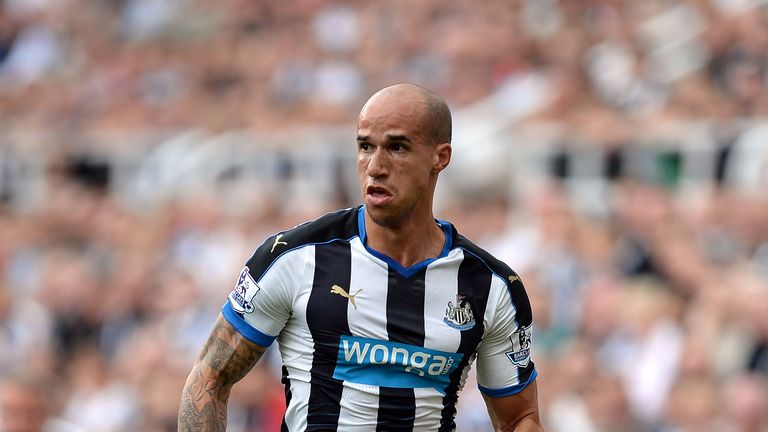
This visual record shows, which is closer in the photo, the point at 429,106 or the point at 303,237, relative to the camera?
the point at 429,106

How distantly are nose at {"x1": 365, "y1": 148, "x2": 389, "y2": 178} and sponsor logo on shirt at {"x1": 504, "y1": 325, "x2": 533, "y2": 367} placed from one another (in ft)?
2.63

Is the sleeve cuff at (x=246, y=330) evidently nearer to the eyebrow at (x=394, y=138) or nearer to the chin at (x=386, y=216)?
the chin at (x=386, y=216)

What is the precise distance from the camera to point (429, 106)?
443 centimetres

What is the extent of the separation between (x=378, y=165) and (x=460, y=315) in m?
0.61

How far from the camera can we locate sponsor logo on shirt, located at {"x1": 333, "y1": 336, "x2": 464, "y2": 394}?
448 centimetres

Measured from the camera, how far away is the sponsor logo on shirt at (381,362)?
4477 millimetres

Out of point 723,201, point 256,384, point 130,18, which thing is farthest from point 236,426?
point 130,18

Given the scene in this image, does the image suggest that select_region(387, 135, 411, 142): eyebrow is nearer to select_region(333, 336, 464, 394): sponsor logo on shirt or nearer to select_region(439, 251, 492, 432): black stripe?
select_region(439, 251, 492, 432): black stripe

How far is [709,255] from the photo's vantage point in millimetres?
8914

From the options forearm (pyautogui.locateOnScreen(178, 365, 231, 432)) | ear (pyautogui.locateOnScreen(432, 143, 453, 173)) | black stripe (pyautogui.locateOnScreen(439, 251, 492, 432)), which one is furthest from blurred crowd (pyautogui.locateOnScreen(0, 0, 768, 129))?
forearm (pyautogui.locateOnScreen(178, 365, 231, 432))

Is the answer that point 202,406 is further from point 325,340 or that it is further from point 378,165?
point 378,165

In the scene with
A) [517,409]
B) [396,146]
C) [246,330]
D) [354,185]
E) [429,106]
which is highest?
[354,185]

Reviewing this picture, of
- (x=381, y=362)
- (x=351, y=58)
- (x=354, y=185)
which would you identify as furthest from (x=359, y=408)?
(x=351, y=58)

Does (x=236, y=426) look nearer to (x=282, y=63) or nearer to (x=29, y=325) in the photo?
(x=29, y=325)
